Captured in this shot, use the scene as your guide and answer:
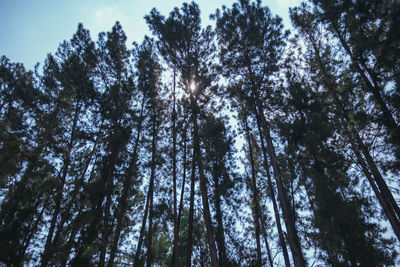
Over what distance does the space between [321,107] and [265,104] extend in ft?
8.31

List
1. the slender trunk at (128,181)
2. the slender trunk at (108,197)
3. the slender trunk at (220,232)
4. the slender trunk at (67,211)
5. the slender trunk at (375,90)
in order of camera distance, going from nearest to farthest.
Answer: the slender trunk at (375,90) < the slender trunk at (108,197) < the slender trunk at (67,211) < the slender trunk at (128,181) < the slender trunk at (220,232)

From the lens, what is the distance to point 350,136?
9211 mm

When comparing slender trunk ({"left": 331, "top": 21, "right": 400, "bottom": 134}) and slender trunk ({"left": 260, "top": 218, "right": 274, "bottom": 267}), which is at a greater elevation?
slender trunk ({"left": 331, "top": 21, "right": 400, "bottom": 134})

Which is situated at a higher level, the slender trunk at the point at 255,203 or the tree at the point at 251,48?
the tree at the point at 251,48

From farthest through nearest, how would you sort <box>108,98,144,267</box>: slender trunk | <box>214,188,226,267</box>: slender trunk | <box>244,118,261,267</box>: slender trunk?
<box>214,188,226,267</box>: slender trunk → <box>244,118,261,267</box>: slender trunk → <box>108,98,144,267</box>: slender trunk

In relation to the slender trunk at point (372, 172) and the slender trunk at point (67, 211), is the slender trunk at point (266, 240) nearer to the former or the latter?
the slender trunk at point (372, 172)

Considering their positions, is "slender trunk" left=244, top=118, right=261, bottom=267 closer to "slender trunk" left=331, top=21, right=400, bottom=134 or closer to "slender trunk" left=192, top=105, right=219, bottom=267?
"slender trunk" left=192, top=105, right=219, bottom=267

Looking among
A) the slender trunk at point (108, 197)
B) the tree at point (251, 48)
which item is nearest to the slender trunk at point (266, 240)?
the tree at point (251, 48)

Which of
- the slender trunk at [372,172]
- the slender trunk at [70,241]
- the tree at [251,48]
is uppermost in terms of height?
the tree at [251,48]

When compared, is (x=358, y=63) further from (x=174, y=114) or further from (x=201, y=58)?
(x=174, y=114)

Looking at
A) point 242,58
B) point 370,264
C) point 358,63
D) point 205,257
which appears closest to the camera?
point 370,264

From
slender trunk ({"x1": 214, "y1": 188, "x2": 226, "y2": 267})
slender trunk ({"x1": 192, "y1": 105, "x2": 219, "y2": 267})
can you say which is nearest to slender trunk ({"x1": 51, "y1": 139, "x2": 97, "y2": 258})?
slender trunk ({"x1": 192, "y1": 105, "x2": 219, "y2": 267})

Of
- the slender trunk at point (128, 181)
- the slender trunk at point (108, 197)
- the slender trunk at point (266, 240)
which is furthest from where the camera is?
the slender trunk at point (266, 240)

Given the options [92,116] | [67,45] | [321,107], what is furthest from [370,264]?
[67,45]
